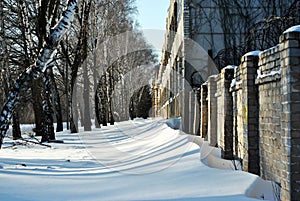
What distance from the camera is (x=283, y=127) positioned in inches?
209

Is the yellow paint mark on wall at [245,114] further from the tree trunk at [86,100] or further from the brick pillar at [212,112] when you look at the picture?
the tree trunk at [86,100]

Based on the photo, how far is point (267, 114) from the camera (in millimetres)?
6555

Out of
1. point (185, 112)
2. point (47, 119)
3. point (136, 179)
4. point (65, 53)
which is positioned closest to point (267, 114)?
point (136, 179)

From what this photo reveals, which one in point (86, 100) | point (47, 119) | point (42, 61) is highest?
point (42, 61)

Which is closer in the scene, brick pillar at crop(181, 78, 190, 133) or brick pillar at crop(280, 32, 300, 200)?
brick pillar at crop(280, 32, 300, 200)

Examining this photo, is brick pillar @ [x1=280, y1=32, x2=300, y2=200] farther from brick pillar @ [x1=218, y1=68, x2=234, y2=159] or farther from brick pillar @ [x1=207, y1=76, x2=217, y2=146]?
brick pillar @ [x1=207, y1=76, x2=217, y2=146]

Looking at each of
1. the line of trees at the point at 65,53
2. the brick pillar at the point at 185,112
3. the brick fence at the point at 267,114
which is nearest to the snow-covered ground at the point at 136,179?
the brick fence at the point at 267,114

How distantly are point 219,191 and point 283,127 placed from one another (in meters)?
1.26

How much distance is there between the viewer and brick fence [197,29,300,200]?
502 cm

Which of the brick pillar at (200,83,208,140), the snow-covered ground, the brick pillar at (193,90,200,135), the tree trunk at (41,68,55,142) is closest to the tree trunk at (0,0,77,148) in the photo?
the snow-covered ground

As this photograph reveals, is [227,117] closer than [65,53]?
Yes

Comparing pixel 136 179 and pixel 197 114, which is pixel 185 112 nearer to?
pixel 197 114

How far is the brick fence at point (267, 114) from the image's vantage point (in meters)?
5.02

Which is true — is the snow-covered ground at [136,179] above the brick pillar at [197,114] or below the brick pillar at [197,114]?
below
